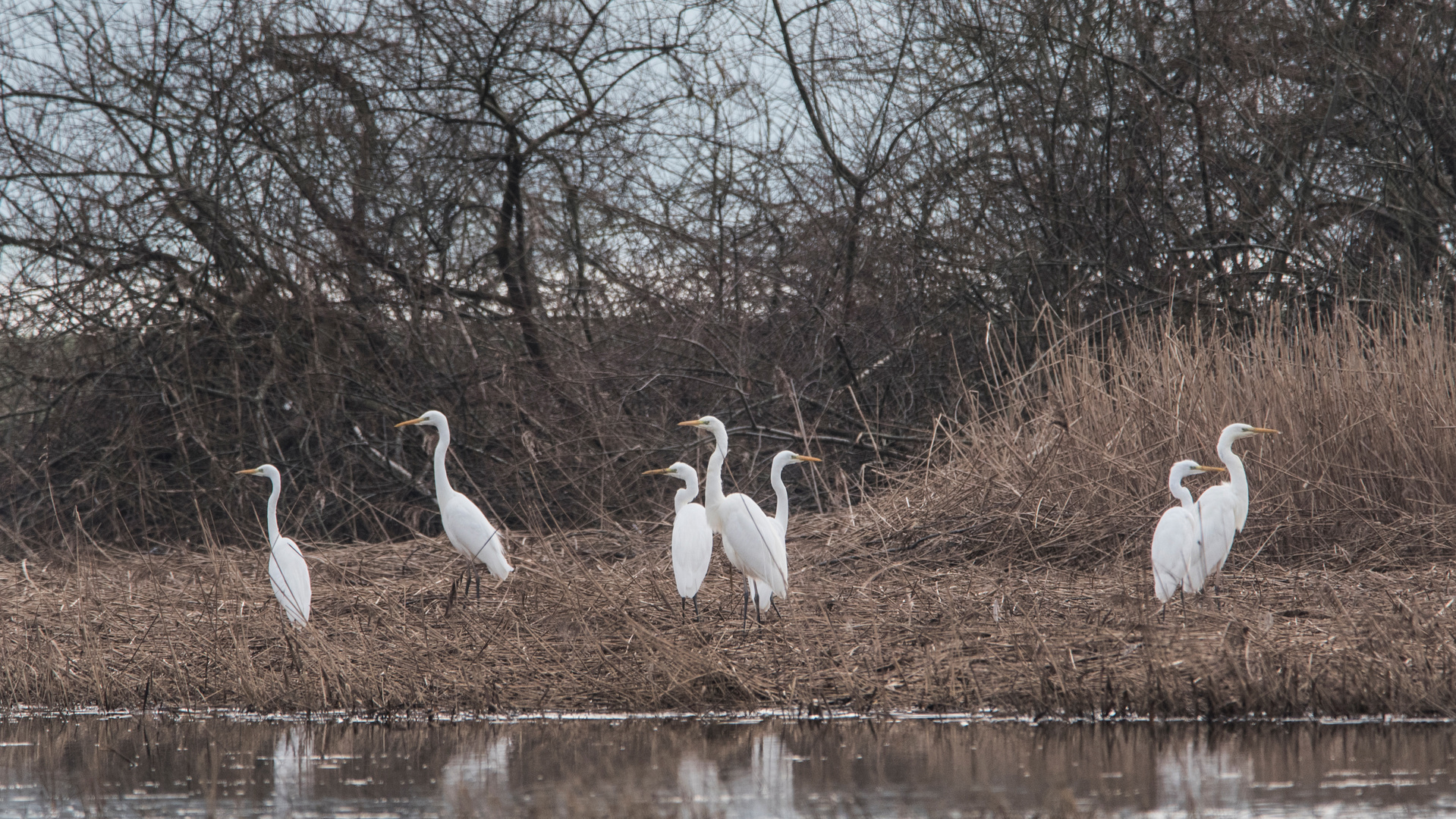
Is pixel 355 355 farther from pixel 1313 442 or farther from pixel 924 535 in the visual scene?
pixel 1313 442

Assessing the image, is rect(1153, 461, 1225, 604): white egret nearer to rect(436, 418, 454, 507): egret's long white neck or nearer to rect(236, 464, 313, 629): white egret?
rect(236, 464, 313, 629): white egret

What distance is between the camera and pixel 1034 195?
12328mm

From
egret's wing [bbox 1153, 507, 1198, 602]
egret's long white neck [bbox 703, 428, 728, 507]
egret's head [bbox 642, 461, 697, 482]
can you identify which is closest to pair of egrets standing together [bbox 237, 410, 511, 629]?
egret's head [bbox 642, 461, 697, 482]

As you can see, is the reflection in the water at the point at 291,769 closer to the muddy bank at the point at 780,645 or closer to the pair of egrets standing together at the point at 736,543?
the muddy bank at the point at 780,645

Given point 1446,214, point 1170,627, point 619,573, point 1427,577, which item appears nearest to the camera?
point 1170,627

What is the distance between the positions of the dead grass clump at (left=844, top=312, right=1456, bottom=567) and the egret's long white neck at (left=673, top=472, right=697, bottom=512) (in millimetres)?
1296

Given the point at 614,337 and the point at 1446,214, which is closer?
the point at 1446,214

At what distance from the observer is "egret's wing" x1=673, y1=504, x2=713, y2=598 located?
6977mm

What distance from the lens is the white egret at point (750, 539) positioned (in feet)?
22.3

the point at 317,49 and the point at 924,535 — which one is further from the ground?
the point at 317,49

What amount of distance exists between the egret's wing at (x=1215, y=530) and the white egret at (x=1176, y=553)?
6 centimetres

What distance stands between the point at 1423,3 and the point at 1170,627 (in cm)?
829

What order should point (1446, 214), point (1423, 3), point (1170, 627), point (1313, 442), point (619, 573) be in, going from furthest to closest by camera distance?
point (1423, 3)
point (1446, 214)
point (1313, 442)
point (619, 573)
point (1170, 627)

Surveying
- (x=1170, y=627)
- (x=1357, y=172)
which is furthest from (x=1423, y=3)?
(x=1170, y=627)
